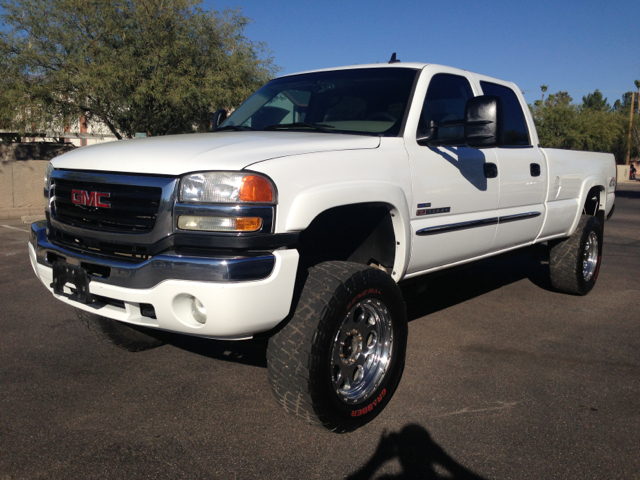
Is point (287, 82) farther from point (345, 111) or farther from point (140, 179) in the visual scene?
point (140, 179)

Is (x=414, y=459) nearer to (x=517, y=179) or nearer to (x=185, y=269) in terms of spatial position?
(x=185, y=269)

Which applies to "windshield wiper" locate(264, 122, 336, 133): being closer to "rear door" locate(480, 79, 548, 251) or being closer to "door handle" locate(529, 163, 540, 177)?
"rear door" locate(480, 79, 548, 251)

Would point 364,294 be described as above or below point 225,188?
below

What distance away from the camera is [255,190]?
8.46ft

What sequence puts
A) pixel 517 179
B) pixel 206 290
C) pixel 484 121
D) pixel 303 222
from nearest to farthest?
1. pixel 206 290
2. pixel 303 222
3. pixel 484 121
4. pixel 517 179

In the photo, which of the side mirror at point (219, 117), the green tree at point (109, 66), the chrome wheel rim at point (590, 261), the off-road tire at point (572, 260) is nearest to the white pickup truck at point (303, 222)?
the side mirror at point (219, 117)

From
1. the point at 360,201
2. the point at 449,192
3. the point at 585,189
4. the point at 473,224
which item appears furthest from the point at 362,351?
the point at 585,189

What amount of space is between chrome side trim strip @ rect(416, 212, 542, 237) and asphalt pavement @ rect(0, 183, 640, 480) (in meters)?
0.48

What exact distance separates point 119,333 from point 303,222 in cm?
193

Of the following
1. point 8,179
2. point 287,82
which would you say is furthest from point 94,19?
point 287,82

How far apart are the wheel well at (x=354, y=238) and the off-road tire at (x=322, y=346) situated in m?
0.36

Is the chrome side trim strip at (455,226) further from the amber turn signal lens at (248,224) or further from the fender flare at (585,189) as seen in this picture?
the fender flare at (585,189)

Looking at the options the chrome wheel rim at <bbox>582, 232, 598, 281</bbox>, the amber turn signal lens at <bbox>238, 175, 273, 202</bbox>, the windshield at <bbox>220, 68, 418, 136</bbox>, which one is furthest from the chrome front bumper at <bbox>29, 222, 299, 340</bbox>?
the chrome wheel rim at <bbox>582, 232, 598, 281</bbox>

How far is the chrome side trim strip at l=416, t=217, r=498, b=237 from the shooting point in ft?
11.8
